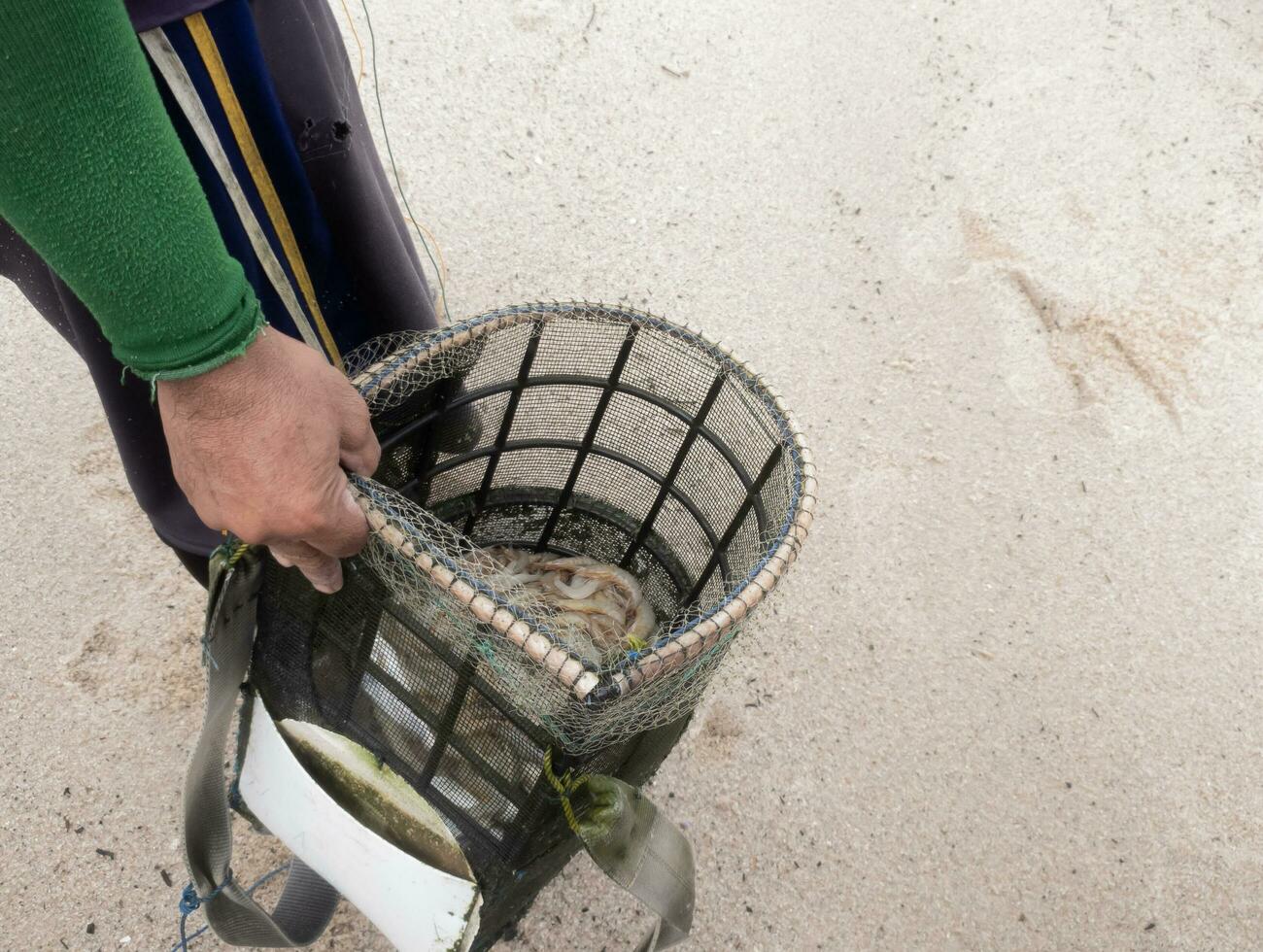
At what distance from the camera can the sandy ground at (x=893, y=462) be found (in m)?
1.48

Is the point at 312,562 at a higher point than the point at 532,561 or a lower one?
higher

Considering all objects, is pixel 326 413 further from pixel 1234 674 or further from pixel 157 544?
pixel 1234 674

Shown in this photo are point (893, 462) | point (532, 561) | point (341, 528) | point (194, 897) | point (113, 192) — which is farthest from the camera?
point (893, 462)

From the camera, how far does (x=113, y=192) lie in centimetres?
64

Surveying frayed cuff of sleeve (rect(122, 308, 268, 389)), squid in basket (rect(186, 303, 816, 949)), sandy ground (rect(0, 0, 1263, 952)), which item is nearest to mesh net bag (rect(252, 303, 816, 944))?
squid in basket (rect(186, 303, 816, 949))

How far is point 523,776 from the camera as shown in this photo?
97cm

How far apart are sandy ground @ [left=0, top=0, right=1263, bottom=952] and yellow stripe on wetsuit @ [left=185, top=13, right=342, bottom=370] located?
2.42ft

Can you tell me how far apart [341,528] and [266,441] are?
11 cm

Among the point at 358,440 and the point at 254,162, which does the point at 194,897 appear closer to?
the point at 358,440

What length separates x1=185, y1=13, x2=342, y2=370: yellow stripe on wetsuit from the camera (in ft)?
2.88

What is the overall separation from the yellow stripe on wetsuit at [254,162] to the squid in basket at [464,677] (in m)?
0.13

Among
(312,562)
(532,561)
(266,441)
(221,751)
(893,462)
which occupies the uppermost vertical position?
(266,441)

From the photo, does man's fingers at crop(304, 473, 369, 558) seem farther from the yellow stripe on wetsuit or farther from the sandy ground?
the sandy ground

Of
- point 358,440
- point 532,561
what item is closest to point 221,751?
point 358,440
